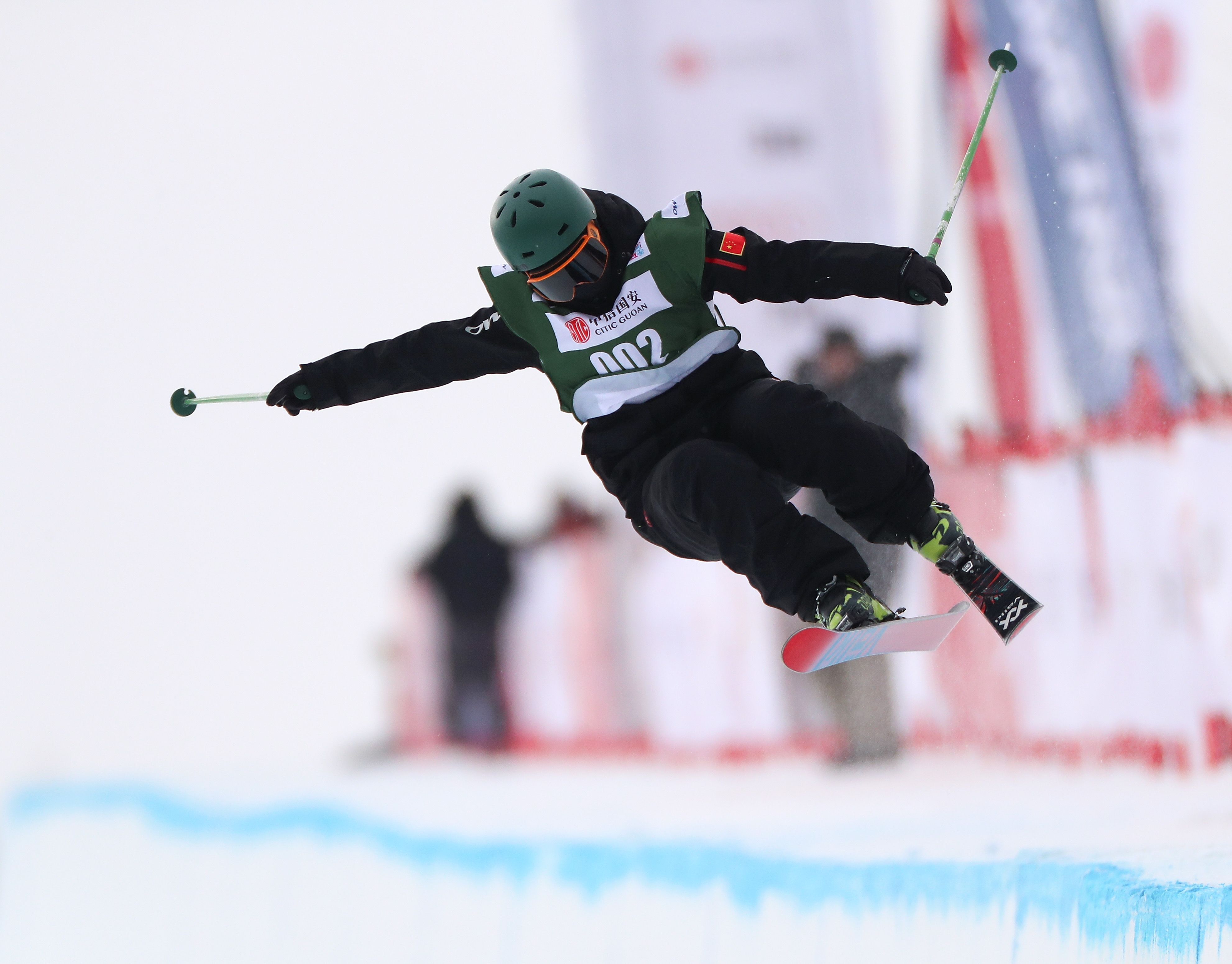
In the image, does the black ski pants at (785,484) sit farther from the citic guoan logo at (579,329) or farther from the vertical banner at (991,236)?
the vertical banner at (991,236)

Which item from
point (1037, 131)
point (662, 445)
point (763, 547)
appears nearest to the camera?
point (763, 547)

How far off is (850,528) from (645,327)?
238 cm

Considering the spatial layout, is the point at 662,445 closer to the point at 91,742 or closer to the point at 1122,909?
the point at 1122,909

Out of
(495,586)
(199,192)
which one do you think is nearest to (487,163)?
(199,192)

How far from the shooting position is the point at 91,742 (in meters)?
5.40

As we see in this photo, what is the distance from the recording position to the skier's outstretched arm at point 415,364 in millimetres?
2922

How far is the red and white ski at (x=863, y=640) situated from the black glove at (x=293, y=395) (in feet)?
4.72

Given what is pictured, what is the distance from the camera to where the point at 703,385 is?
2.76 meters

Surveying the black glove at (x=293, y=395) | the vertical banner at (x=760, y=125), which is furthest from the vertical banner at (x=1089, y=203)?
the black glove at (x=293, y=395)

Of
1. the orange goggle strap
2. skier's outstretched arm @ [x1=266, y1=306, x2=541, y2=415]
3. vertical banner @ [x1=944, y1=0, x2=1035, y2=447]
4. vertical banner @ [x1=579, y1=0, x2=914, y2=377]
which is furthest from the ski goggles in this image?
vertical banner @ [x1=944, y1=0, x2=1035, y2=447]

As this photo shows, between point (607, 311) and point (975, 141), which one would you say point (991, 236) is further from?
point (607, 311)

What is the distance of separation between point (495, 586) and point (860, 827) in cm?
202

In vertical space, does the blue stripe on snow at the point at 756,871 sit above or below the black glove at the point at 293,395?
below

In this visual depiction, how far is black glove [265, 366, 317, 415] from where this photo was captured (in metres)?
2.97
